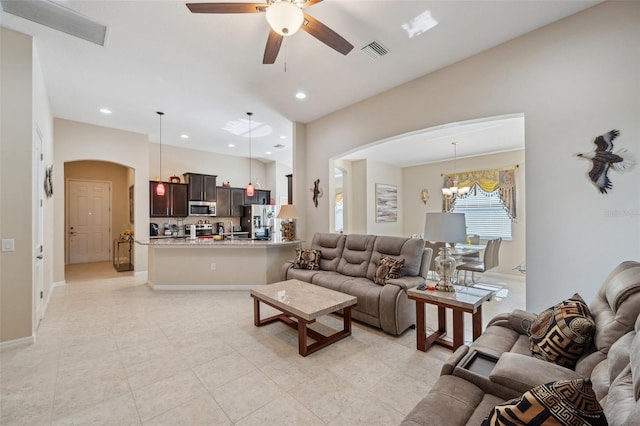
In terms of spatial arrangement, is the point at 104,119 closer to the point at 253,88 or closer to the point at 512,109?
the point at 253,88

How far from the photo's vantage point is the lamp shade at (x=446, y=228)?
2592 millimetres

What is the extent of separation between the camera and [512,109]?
9.64ft

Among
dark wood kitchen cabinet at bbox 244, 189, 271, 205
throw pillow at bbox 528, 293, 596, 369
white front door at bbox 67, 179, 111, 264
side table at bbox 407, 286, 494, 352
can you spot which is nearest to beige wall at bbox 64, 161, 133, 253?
white front door at bbox 67, 179, 111, 264

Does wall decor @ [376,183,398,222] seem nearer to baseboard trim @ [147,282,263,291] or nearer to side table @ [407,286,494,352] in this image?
baseboard trim @ [147,282,263,291]

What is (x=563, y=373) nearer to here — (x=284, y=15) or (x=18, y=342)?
(x=284, y=15)

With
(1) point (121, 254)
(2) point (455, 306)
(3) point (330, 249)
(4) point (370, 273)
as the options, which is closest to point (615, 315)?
(2) point (455, 306)

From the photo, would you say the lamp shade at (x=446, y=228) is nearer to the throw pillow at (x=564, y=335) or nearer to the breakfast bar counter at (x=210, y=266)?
the throw pillow at (x=564, y=335)

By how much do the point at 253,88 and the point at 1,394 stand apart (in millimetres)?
4102

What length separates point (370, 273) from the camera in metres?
3.82

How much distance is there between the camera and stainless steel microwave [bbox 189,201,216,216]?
295 inches

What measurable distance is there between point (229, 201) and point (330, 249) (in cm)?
490

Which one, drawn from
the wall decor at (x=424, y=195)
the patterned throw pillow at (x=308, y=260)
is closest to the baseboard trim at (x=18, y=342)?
the patterned throw pillow at (x=308, y=260)

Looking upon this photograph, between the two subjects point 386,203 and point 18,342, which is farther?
point 386,203

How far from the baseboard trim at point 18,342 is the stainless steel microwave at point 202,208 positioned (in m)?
4.77
